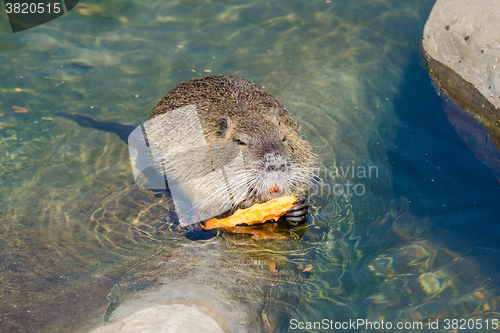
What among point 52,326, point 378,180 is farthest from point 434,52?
point 52,326

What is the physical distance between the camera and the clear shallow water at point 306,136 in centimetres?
311

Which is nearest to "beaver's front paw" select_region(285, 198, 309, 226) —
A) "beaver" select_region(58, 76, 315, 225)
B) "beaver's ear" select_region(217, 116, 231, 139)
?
"beaver" select_region(58, 76, 315, 225)

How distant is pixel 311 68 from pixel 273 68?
0.53 metres

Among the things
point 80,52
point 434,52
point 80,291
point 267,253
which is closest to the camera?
point 80,291

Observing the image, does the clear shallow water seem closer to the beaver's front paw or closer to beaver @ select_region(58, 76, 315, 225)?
the beaver's front paw

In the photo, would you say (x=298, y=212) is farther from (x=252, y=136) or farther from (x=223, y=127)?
(x=223, y=127)

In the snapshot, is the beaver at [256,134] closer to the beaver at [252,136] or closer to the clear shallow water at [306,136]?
the beaver at [252,136]

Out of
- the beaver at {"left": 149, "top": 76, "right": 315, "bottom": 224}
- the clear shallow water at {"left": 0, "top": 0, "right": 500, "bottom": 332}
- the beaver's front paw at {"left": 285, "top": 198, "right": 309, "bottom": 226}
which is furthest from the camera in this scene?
the beaver's front paw at {"left": 285, "top": 198, "right": 309, "bottom": 226}

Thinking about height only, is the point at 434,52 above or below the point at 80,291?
above

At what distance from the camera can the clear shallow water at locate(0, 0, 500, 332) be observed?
3.11m

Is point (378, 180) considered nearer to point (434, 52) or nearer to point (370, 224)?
point (370, 224)

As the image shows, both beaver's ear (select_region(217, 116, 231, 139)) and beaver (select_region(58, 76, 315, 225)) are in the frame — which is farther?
beaver's ear (select_region(217, 116, 231, 139))

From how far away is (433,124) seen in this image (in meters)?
4.86

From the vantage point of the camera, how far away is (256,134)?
3.52 m
